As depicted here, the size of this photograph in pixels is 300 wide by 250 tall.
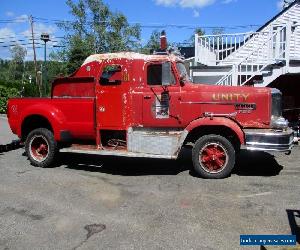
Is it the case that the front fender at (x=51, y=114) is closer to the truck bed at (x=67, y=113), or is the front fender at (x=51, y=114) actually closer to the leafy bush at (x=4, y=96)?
the truck bed at (x=67, y=113)

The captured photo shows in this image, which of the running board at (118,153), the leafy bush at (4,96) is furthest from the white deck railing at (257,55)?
the leafy bush at (4,96)

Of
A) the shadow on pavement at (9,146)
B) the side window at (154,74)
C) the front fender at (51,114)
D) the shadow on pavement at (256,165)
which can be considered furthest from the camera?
the shadow on pavement at (9,146)

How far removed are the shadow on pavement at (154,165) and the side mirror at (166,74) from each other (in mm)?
1939

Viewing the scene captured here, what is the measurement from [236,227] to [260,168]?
3.86 m

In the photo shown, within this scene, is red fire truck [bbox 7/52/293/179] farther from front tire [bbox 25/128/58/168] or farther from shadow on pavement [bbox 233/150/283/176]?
shadow on pavement [bbox 233/150/283/176]

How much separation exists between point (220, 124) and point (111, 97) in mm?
2343

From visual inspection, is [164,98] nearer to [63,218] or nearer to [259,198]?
[259,198]

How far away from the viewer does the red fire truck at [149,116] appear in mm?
7816

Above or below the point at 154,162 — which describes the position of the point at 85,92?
above

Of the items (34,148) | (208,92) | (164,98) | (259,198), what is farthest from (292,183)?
(34,148)

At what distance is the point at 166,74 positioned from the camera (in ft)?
25.7

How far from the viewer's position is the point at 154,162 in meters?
9.54

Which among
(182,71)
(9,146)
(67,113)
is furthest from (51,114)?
(9,146)

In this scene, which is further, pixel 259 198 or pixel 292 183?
pixel 292 183
